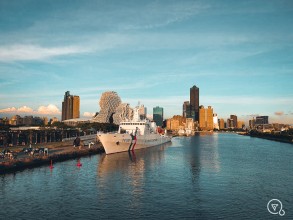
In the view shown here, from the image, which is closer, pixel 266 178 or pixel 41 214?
pixel 41 214

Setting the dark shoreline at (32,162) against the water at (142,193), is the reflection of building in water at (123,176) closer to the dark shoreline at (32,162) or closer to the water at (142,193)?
the water at (142,193)

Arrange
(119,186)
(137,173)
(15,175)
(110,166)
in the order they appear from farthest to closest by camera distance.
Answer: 1. (110,166)
2. (137,173)
3. (15,175)
4. (119,186)

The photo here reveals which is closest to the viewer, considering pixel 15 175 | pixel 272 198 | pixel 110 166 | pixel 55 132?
pixel 272 198

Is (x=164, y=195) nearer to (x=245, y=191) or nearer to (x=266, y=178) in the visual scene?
(x=245, y=191)

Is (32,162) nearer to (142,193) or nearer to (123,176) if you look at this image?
(123,176)

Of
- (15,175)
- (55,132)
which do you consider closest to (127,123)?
(55,132)

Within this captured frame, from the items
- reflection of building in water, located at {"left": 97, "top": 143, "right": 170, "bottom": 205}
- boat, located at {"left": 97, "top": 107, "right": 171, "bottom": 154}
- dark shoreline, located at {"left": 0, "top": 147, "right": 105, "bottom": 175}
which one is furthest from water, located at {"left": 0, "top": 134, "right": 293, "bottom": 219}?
boat, located at {"left": 97, "top": 107, "right": 171, "bottom": 154}

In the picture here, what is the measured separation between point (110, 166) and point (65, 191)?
25.5 metres

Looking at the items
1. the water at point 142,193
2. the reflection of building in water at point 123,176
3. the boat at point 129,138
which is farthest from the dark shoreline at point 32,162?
the reflection of building in water at point 123,176

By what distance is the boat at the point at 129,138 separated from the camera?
89562mm

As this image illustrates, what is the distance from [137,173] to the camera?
192 ft

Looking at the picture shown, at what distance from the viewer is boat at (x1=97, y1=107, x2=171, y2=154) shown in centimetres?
8956

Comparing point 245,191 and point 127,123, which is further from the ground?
point 127,123

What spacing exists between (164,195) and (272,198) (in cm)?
1554
